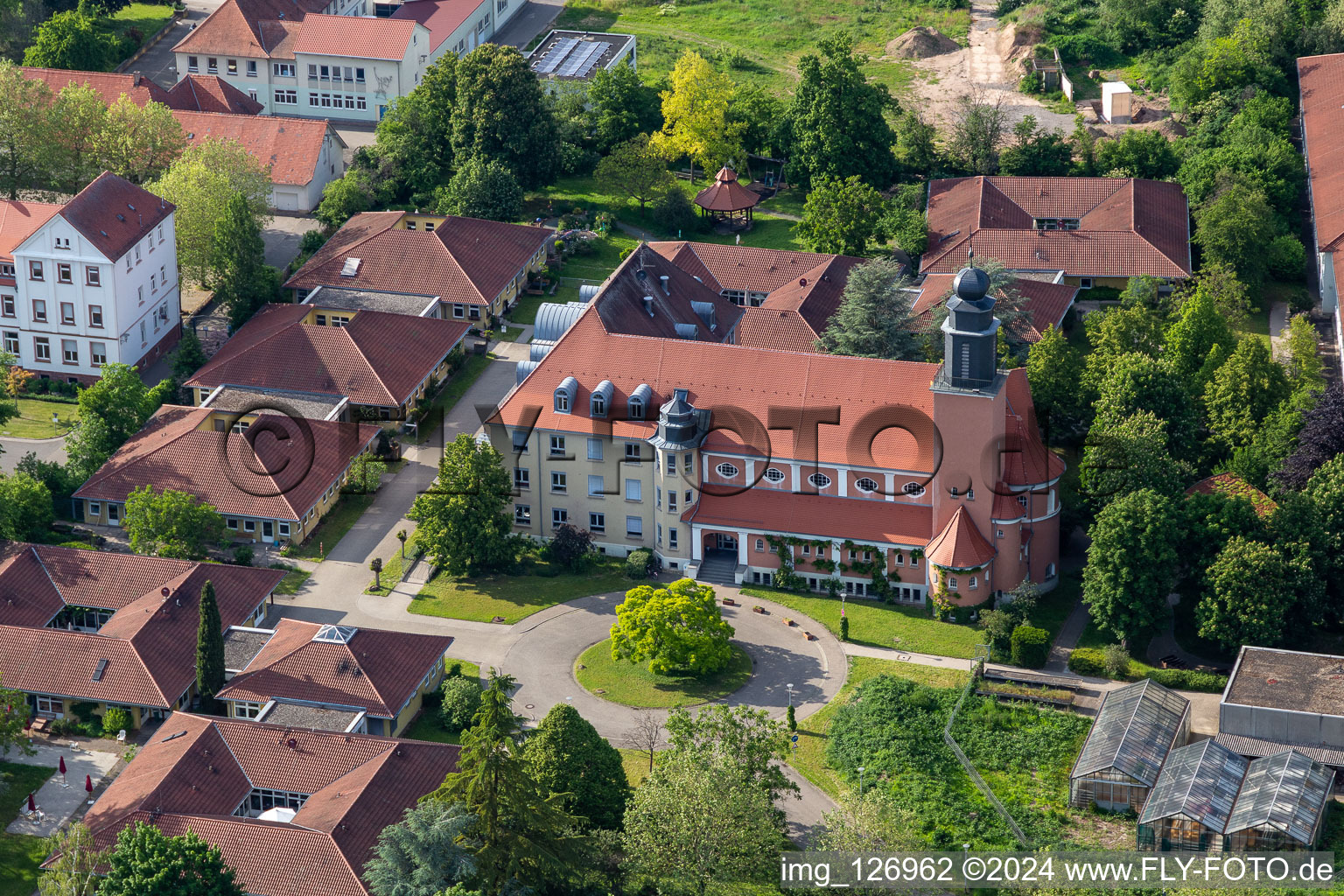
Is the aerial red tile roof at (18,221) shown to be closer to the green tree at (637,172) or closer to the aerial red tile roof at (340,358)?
the aerial red tile roof at (340,358)

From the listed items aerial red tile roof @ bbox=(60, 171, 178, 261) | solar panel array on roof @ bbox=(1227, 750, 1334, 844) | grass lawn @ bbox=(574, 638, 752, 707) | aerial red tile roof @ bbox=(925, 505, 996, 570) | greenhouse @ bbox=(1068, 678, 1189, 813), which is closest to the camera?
solar panel array on roof @ bbox=(1227, 750, 1334, 844)

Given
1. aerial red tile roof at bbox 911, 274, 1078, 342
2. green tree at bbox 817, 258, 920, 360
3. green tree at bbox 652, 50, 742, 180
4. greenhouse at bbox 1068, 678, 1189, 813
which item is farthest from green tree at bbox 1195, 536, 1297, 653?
green tree at bbox 652, 50, 742, 180

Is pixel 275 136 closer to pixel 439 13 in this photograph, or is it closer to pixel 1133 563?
pixel 439 13

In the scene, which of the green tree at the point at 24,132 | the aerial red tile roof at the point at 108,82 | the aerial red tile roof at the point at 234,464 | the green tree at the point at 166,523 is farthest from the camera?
the aerial red tile roof at the point at 108,82

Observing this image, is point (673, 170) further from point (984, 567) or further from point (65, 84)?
point (984, 567)

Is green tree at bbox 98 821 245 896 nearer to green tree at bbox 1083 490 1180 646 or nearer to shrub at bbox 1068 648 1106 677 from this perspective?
shrub at bbox 1068 648 1106 677

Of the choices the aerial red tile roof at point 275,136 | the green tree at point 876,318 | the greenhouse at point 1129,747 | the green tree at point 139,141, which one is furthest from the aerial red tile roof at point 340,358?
the greenhouse at point 1129,747

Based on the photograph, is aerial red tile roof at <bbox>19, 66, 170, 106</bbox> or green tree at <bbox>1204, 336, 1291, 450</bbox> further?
aerial red tile roof at <bbox>19, 66, 170, 106</bbox>
